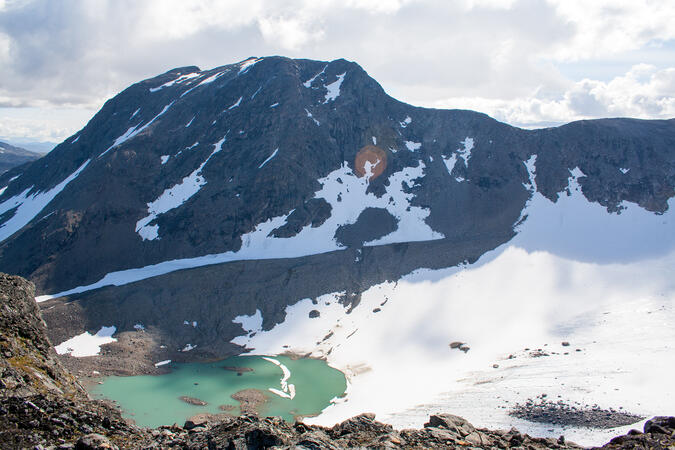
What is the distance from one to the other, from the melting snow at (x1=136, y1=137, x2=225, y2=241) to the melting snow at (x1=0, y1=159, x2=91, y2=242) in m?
27.4

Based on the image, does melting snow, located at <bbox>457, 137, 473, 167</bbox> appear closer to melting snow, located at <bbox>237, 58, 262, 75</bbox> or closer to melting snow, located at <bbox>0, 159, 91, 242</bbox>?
melting snow, located at <bbox>237, 58, 262, 75</bbox>

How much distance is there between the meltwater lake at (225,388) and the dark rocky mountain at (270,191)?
6.26m

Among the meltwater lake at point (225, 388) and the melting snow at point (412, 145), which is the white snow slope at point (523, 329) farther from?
the melting snow at point (412, 145)

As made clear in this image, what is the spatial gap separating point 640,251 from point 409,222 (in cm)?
4633

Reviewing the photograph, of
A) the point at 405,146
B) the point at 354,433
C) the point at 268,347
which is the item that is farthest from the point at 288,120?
the point at 354,433

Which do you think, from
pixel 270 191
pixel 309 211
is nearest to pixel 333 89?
pixel 270 191

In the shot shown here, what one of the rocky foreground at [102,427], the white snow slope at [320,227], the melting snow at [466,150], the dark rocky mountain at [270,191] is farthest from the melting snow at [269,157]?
the rocky foreground at [102,427]

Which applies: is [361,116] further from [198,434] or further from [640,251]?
[198,434]

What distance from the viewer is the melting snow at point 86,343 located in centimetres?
6431

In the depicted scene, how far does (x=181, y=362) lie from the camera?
6681 centimetres

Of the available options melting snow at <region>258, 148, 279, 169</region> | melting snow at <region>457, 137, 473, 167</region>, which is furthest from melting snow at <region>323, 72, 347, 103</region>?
melting snow at <region>457, 137, 473, 167</region>

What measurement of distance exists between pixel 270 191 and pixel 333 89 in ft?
126

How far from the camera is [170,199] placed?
9862 cm

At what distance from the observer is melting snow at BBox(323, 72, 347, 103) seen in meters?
119
